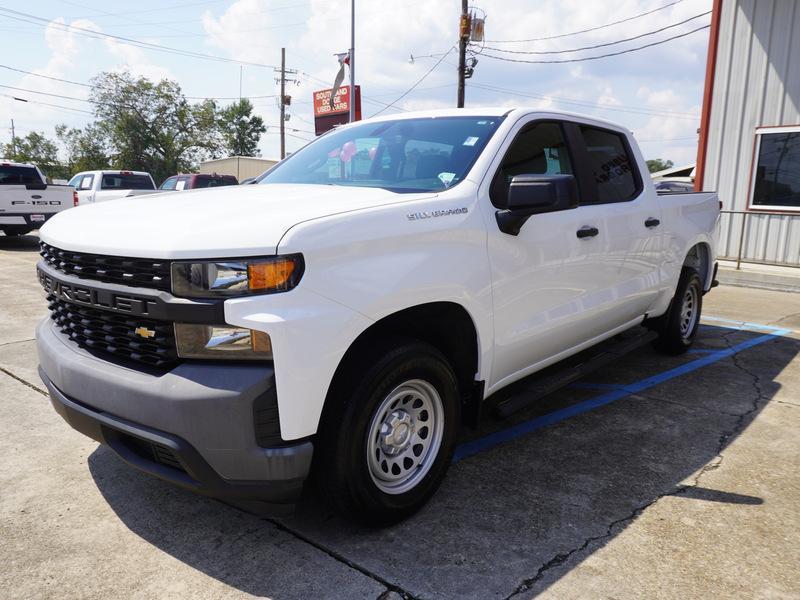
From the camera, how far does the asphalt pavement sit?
2.43 metres

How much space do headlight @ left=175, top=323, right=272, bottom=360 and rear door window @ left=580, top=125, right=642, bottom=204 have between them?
2.67 m

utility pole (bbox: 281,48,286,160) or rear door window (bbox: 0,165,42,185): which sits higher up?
utility pole (bbox: 281,48,286,160)

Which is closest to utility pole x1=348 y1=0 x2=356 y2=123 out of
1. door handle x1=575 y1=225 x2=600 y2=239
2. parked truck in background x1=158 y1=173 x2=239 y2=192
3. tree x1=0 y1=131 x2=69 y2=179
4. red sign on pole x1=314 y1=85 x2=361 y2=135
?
A: red sign on pole x1=314 y1=85 x2=361 y2=135

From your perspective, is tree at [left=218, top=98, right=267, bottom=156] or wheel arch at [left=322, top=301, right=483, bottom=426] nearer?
wheel arch at [left=322, top=301, right=483, bottom=426]

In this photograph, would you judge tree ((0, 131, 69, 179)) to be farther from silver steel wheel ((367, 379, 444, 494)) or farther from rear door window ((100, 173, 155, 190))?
silver steel wheel ((367, 379, 444, 494))

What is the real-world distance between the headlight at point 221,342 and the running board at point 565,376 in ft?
5.08

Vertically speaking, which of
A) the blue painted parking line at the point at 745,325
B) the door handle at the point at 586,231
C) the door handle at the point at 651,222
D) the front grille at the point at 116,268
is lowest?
the blue painted parking line at the point at 745,325

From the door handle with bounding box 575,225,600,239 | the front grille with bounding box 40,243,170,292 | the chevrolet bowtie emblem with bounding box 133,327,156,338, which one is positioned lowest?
the chevrolet bowtie emblem with bounding box 133,327,156,338

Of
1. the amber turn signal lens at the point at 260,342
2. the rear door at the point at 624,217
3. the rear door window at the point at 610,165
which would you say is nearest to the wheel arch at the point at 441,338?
the amber turn signal lens at the point at 260,342

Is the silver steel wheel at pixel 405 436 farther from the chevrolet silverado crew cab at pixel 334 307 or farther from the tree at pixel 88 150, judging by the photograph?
the tree at pixel 88 150

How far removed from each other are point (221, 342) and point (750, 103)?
1198cm

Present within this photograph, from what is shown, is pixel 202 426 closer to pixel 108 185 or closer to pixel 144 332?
pixel 144 332

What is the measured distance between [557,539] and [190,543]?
1.58m

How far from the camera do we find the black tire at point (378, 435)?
243 centimetres
